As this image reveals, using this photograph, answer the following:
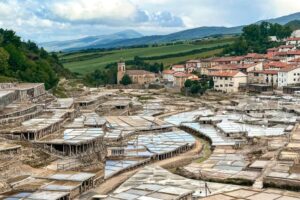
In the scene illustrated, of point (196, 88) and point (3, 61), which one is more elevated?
point (3, 61)

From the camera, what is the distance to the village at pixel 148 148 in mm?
25953

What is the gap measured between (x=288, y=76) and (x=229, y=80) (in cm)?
911

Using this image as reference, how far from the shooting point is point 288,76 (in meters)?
77.1

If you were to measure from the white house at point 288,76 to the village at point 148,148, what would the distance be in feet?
16.0

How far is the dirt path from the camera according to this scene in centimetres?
2769

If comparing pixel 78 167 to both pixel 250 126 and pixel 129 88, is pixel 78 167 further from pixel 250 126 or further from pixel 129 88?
pixel 129 88

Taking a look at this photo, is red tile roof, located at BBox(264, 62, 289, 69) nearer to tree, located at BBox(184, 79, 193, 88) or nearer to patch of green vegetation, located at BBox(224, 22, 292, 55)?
tree, located at BBox(184, 79, 193, 88)

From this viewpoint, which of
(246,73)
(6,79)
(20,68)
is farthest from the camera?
(246,73)

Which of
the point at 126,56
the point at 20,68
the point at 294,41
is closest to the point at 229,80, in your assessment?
the point at 294,41

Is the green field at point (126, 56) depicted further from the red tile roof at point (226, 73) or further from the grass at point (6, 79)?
the grass at point (6, 79)

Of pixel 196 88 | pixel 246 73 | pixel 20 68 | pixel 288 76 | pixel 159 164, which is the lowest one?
pixel 159 164

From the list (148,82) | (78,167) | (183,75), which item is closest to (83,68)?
(148,82)

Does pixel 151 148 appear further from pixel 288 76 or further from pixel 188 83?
pixel 288 76

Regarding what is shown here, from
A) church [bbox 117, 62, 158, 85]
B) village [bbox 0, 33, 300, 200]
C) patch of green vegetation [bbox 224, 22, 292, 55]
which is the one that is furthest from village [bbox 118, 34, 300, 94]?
village [bbox 0, 33, 300, 200]
